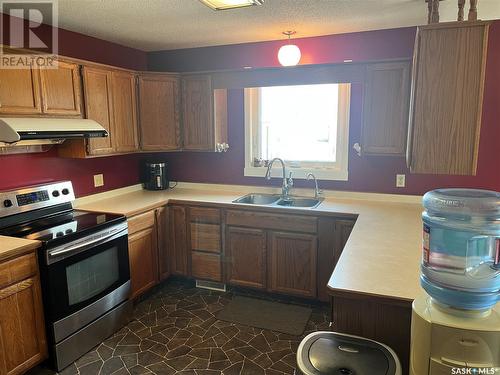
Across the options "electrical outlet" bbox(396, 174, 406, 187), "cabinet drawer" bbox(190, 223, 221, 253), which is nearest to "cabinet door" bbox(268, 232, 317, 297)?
"cabinet drawer" bbox(190, 223, 221, 253)

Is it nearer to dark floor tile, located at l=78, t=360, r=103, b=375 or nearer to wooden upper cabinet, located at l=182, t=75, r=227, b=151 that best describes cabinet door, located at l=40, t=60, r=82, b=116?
wooden upper cabinet, located at l=182, t=75, r=227, b=151

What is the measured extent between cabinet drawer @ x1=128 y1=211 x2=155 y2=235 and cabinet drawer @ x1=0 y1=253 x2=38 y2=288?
87 centimetres

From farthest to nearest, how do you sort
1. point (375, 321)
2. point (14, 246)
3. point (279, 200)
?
point (279, 200)
point (14, 246)
point (375, 321)

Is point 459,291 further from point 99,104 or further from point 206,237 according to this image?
point 99,104

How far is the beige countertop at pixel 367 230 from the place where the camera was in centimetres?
166

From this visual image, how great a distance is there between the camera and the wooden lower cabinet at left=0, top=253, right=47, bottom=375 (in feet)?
7.04

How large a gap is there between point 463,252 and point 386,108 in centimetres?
187

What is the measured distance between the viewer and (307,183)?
3.68 m

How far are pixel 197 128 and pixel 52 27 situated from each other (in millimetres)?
1472

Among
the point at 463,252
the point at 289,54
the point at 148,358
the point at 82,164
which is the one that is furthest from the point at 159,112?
the point at 463,252

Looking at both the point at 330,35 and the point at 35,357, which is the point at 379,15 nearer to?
the point at 330,35

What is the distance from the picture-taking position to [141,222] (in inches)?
127

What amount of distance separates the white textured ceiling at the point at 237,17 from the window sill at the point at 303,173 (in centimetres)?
125

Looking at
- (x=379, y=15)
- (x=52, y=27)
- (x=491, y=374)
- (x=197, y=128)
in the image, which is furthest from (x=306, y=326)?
(x=52, y=27)
